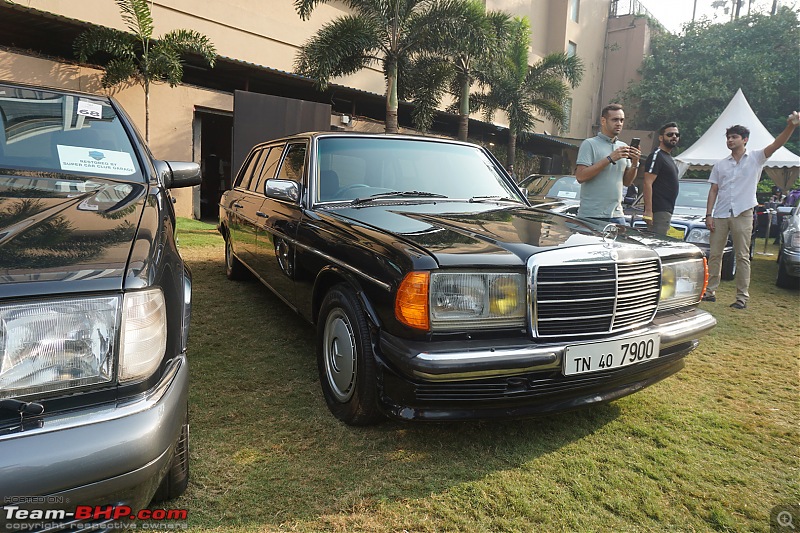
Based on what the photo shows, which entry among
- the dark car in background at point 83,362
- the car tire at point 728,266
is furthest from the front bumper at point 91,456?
the car tire at point 728,266

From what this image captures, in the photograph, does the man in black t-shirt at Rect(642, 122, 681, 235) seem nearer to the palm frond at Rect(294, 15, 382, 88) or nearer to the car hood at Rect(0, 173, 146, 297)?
the car hood at Rect(0, 173, 146, 297)

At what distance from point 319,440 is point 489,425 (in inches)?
34.8

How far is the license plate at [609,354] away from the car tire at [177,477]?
1.54 metres

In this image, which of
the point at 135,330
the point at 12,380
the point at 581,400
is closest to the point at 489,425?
the point at 581,400

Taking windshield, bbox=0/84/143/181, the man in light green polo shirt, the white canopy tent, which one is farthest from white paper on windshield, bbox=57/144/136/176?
the white canopy tent

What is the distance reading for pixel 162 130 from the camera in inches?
432

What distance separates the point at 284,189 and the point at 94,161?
1.04m

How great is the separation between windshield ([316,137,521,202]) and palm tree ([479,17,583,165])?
13.5 meters

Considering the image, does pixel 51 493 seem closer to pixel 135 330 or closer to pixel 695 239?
pixel 135 330

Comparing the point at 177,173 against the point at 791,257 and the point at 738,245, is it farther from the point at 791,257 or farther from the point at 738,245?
the point at 791,257

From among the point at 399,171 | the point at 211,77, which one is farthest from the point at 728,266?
the point at 211,77

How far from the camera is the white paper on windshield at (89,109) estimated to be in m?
2.65

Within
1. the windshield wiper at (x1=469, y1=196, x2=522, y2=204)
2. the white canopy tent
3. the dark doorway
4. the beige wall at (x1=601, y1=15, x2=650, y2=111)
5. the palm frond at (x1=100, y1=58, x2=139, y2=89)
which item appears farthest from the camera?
the beige wall at (x1=601, y1=15, x2=650, y2=111)

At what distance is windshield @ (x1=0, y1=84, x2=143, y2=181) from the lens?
7.69ft
